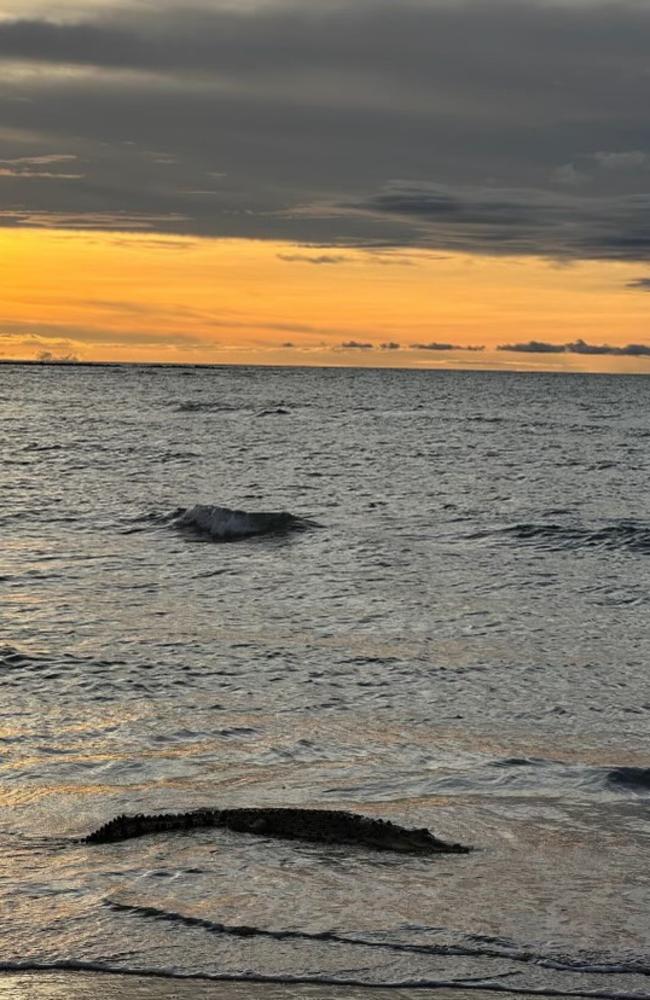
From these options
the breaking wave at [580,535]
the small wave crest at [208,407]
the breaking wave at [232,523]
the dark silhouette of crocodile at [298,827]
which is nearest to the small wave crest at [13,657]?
the dark silhouette of crocodile at [298,827]

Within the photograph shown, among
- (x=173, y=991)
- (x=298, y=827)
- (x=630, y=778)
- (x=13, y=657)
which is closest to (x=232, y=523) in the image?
(x=13, y=657)

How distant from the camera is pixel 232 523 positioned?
2612cm

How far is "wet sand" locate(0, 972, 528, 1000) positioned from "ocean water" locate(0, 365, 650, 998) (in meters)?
0.12

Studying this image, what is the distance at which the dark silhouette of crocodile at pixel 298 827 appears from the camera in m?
7.96

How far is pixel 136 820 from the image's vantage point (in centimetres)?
821

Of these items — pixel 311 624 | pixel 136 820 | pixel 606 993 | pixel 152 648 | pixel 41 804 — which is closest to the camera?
pixel 606 993

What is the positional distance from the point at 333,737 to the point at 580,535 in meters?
16.1

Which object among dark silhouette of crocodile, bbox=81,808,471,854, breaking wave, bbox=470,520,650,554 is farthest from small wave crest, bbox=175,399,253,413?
dark silhouette of crocodile, bbox=81,808,471,854

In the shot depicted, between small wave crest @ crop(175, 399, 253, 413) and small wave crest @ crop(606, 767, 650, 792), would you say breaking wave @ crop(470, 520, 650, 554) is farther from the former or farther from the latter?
small wave crest @ crop(175, 399, 253, 413)

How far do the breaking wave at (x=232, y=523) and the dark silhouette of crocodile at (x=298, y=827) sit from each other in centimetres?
1677

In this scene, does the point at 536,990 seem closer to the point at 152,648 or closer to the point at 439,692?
the point at 439,692

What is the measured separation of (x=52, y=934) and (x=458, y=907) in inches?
88.3

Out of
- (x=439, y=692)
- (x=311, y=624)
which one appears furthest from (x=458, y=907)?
(x=311, y=624)

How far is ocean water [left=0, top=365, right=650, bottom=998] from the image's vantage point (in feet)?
21.4
